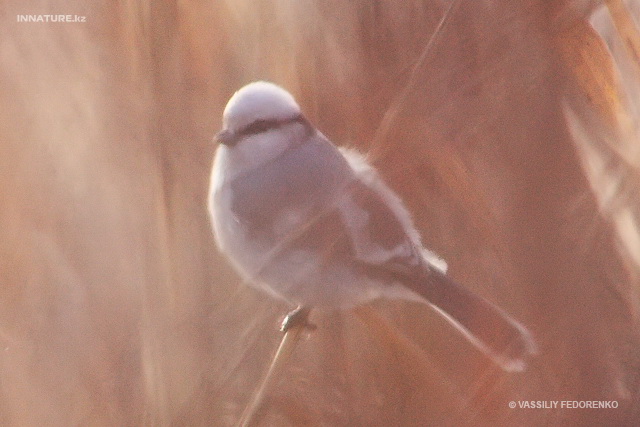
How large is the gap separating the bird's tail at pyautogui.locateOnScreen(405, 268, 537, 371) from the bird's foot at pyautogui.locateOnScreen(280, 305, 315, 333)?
3.8 inches

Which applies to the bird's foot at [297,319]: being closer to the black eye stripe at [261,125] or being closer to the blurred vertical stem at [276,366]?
the blurred vertical stem at [276,366]

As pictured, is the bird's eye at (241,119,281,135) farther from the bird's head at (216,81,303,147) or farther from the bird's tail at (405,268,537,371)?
the bird's tail at (405,268,537,371)

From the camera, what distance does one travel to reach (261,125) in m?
0.53

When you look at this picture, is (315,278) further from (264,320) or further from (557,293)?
(557,293)

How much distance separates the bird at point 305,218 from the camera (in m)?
0.53

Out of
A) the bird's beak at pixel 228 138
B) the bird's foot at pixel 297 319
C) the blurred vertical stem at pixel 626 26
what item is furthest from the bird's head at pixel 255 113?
the blurred vertical stem at pixel 626 26

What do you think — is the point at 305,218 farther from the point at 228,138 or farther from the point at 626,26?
the point at 626,26

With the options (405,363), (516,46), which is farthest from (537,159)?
(405,363)

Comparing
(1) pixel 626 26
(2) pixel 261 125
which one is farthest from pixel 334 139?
(1) pixel 626 26

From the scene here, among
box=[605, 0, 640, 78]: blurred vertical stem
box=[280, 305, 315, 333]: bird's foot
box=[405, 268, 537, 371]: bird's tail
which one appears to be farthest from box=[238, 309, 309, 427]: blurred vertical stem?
box=[605, 0, 640, 78]: blurred vertical stem

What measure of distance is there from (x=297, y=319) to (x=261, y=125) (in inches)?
7.1

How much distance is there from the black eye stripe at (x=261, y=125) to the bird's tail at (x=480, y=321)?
0.19 m

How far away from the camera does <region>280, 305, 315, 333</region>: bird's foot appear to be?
21.2 inches

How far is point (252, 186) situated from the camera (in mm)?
532
